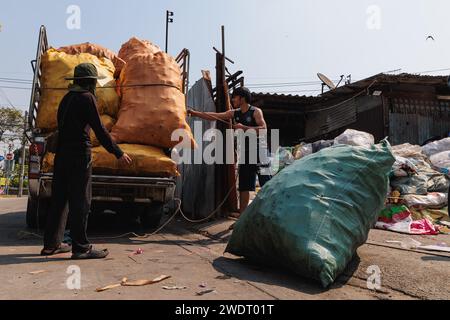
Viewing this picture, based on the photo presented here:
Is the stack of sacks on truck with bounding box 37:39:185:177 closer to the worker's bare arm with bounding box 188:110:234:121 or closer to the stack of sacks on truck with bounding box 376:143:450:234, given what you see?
the worker's bare arm with bounding box 188:110:234:121

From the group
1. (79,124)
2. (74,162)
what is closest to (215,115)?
(79,124)

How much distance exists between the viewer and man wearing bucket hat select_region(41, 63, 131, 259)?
140 inches

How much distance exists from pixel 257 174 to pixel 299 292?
2619 mm

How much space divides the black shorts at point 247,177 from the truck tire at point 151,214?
44.4 inches

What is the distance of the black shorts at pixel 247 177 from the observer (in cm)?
484

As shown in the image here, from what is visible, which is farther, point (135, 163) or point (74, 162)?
point (135, 163)

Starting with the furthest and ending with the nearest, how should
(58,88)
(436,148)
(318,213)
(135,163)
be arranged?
(436,148) < (58,88) < (135,163) < (318,213)

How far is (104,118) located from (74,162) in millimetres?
1507

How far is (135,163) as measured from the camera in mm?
4629

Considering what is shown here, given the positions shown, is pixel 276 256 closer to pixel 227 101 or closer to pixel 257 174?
pixel 257 174

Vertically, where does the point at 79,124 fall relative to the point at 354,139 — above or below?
below

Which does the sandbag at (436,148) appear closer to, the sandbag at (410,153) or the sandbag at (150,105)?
the sandbag at (410,153)

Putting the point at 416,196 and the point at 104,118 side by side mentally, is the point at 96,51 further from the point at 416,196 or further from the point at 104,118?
the point at 416,196

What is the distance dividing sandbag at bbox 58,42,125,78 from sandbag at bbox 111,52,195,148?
0.70m
